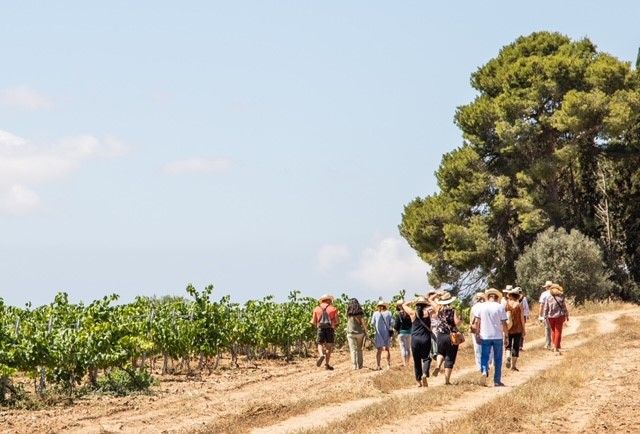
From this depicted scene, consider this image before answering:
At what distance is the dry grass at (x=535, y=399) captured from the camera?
14.2 metres

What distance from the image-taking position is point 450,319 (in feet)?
64.2

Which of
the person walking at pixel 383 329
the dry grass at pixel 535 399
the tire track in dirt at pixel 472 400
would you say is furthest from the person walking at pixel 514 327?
the person walking at pixel 383 329

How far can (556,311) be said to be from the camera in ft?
88.5

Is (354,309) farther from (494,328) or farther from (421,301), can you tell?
(494,328)

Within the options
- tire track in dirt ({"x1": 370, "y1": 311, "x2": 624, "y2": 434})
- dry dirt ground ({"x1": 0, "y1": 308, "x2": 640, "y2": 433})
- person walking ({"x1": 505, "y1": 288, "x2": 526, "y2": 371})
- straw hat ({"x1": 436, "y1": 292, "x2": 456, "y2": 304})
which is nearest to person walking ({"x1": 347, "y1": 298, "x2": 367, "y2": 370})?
dry dirt ground ({"x1": 0, "y1": 308, "x2": 640, "y2": 433})

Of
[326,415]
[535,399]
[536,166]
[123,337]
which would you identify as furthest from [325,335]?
[536,166]

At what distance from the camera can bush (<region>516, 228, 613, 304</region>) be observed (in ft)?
170

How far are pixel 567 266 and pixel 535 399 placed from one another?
3560 cm

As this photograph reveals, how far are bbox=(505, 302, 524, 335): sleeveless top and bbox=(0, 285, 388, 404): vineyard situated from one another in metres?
7.86

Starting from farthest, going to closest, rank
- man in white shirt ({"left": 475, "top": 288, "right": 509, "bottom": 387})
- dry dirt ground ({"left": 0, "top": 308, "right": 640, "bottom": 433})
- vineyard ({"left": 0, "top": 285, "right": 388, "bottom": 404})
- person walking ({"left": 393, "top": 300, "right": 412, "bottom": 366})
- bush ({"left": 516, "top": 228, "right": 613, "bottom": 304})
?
bush ({"left": 516, "top": 228, "right": 613, "bottom": 304}), person walking ({"left": 393, "top": 300, "right": 412, "bottom": 366}), vineyard ({"left": 0, "top": 285, "right": 388, "bottom": 404}), man in white shirt ({"left": 475, "top": 288, "right": 509, "bottom": 387}), dry dirt ground ({"left": 0, "top": 308, "right": 640, "bottom": 433})

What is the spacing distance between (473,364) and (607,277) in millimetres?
29814

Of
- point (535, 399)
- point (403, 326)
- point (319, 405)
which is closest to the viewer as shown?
point (535, 399)

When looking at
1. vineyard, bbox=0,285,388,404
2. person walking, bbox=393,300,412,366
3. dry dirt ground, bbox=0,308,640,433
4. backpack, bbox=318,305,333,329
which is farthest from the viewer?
backpack, bbox=318,305,333,329

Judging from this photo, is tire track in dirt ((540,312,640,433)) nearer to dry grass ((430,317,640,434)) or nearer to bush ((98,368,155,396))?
dry grass ((430,317,640,434))
